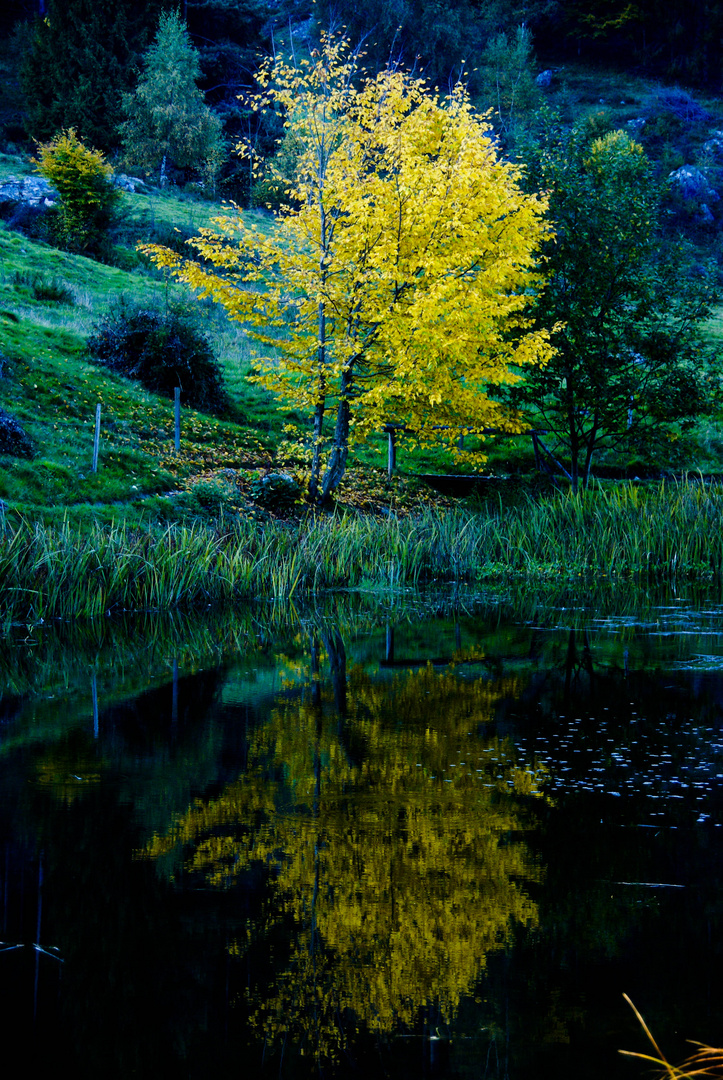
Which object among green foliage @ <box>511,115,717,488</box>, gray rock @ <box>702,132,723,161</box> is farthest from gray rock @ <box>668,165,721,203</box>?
green foliage @ <box>511,115,717,488</box>

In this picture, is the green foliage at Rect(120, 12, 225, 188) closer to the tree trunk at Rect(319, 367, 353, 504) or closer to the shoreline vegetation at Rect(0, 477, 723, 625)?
the tree trunk at Rect(319, 367, 353, 504)

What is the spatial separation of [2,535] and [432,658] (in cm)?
560

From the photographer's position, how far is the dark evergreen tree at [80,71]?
167ft

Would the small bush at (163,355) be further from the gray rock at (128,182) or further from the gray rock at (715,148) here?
the gray rock at (715,148)

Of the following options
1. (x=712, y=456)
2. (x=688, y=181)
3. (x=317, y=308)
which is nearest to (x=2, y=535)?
(x=317, y=308)

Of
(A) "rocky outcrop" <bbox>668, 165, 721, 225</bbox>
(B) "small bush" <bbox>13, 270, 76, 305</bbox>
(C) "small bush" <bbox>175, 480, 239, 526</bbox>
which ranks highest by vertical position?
(A) "rocky outcrop" <bbox>668, 165, 721, 225</bbox>

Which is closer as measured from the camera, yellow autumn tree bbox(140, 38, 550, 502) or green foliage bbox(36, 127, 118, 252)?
yellow autumn tree bbox(140, 38, 550, 502)

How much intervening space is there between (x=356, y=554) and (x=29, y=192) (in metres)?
28.6

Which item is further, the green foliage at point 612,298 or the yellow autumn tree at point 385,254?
the green foliage at point 612,298

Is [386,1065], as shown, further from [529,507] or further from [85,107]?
[85,107]

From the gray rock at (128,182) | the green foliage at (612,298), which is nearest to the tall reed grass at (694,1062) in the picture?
the green foliage at (612,298)

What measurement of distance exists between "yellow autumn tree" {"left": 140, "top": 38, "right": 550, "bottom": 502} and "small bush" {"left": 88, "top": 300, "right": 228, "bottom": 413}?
5.75m

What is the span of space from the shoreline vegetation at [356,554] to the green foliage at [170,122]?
38.6 metres

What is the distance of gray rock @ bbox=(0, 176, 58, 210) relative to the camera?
3616 cm
